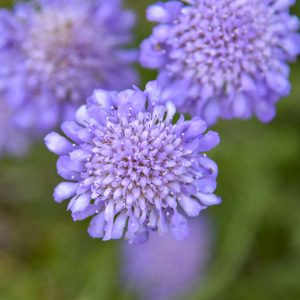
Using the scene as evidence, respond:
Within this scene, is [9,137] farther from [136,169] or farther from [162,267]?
[136,169]

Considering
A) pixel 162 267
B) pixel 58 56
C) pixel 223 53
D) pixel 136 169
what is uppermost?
pixel 58 56

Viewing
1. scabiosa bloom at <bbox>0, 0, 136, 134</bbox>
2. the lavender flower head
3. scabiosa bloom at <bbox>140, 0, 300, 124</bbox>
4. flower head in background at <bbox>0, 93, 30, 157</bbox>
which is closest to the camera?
the lavender flower head

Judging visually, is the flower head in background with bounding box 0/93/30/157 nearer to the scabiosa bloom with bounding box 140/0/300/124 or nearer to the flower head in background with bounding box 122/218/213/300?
the flower head in background with bounding box 122/218/213/300

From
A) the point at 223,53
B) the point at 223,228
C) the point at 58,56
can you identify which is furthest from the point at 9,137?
the point at 223,53

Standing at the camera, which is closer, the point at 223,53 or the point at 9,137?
the point at 223,53

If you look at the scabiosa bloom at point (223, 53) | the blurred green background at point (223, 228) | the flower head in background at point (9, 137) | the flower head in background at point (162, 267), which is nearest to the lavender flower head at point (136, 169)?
the scabiosa bloom at point (223, 53)

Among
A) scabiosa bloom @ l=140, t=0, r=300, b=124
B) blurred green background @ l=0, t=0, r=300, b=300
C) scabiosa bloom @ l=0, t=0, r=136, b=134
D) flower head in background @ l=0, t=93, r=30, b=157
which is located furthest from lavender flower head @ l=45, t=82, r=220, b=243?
flower head in background @ l=0, t=93, r=30, b=157

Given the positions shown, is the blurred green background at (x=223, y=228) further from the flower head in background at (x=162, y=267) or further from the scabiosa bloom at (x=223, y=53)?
the scabiosa bloom at (x=223, y=53)
